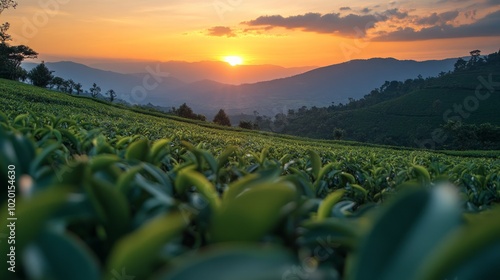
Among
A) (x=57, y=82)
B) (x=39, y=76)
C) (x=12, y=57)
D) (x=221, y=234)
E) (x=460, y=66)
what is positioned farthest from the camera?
(x=460, y=66)

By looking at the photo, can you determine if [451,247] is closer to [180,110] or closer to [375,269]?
[375,269]

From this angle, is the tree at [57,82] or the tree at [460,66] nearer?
the tree at [57,82]

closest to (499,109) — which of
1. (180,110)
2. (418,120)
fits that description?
(418,120)

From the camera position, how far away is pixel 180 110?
67.5 m

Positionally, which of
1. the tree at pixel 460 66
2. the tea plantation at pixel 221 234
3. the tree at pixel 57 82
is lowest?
the tea plantation at pixel 221 234

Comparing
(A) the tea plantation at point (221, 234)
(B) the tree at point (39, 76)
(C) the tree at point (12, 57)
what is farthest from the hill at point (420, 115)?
(A) the tea plantation at point (221, 234)

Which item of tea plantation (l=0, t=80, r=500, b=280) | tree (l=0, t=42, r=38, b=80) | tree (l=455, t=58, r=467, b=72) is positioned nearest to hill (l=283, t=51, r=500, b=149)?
tree (l=455, t=58, r=467, b=72)

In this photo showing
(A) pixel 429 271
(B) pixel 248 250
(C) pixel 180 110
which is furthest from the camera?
(C) pixel 180 110

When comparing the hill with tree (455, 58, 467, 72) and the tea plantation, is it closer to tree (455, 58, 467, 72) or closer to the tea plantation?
tree (455, 58, 467, 72)

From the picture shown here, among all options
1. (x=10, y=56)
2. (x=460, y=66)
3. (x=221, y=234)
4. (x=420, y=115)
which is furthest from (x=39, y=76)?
(x=460, y=66)

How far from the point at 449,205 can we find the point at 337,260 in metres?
0.34

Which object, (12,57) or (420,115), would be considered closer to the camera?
(12,57)

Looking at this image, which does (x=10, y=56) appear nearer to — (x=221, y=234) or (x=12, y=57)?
(x=12, y=57)

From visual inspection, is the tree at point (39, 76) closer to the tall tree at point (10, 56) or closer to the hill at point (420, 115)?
the tall tree at point (10, 56)
